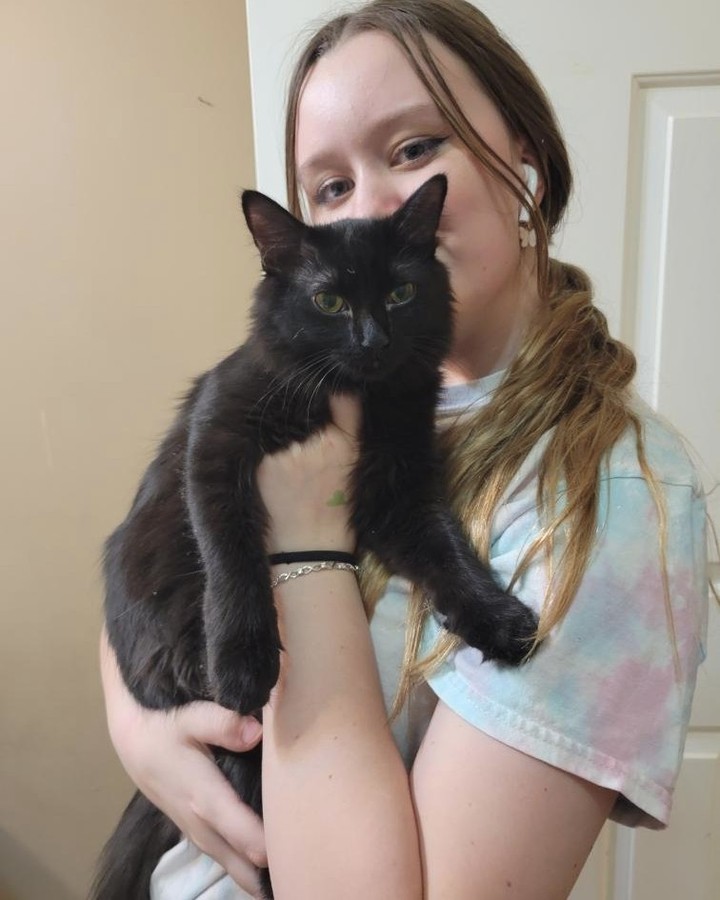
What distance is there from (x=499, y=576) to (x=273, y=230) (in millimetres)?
567

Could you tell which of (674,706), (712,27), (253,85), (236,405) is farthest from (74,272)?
(674,706)

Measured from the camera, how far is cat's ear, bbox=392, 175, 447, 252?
2.72 feet

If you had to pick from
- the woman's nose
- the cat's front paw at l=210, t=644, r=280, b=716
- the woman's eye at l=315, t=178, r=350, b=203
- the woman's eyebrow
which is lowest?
the cat's front paw at l=210, t=644, r=280, b=716

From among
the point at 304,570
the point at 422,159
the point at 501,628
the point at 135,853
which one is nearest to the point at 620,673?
the point at 501,628

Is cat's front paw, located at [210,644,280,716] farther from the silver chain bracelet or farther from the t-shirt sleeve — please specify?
the t-shirt sleeve

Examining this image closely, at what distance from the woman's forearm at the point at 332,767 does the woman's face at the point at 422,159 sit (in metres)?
0.48

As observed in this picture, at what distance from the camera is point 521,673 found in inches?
25.5

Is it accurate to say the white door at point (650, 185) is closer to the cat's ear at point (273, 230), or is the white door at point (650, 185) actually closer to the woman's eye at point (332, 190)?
the woman's eye at point (332, 190)

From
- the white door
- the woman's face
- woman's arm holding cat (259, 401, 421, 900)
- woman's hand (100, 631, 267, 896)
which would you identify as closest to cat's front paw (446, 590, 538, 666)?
woman's arm holding cat (259, 401, 421, 900)

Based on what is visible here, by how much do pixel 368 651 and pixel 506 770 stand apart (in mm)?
200

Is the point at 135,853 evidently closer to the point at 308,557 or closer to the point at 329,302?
the point at 308,557

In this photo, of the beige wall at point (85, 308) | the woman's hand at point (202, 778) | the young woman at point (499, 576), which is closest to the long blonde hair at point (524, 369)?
the young woman at point (499, 576)

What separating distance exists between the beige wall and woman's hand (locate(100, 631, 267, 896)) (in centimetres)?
107

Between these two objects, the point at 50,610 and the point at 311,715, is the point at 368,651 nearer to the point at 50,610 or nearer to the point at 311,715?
the point at 311,715
